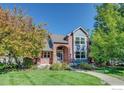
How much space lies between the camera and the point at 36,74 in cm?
1183

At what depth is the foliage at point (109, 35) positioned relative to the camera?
13.3 m

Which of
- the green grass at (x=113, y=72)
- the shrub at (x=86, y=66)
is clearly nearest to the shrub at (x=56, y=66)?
the shrub at (x=86, y=66)

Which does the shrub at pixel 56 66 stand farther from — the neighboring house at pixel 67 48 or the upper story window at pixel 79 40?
the upper story window at pixel 79 40

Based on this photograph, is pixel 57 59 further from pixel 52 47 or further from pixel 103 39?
pixel 103 39

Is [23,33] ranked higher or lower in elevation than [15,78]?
higher

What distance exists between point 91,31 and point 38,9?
297 centimetres

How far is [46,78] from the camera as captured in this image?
11.2 m

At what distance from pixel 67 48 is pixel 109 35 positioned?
1.93 metres

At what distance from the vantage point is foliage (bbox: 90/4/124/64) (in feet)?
43.7

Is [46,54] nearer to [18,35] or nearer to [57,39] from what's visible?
[57,39]

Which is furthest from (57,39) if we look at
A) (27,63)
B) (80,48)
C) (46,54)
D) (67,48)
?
(27,63)
